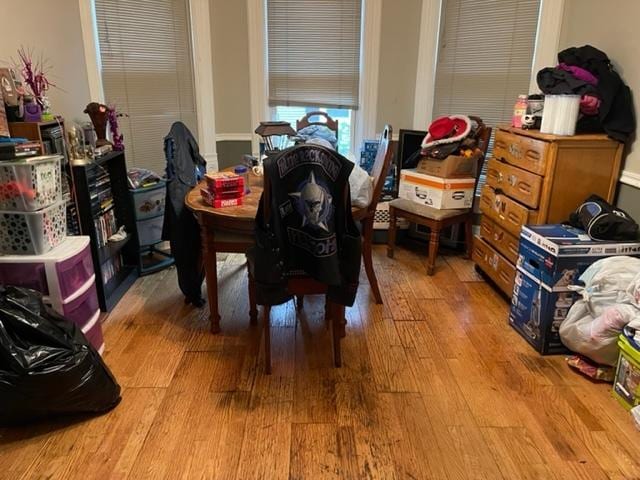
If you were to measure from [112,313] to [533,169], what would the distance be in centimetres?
246

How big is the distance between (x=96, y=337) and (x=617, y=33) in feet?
10.3

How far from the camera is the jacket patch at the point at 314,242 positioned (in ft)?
6.40

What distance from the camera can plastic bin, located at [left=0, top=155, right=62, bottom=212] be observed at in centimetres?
190

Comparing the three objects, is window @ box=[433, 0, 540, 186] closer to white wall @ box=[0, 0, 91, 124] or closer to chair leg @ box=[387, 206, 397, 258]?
chair leg @ box=[387, 206, 397, 258]

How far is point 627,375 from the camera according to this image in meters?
1.93

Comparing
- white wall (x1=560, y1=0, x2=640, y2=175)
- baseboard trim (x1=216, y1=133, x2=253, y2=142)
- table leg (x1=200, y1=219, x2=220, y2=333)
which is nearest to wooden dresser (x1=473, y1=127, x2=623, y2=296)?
white wall (x1=560, y1=0, x2=640, y2=175)

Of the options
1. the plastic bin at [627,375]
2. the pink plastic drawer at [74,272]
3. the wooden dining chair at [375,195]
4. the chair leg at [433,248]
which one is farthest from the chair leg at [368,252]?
the pink plastic drawer at [74,272]

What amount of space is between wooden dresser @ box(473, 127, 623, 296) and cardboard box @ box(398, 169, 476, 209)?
345 millimetres

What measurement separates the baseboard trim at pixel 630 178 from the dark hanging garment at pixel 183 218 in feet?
7.42

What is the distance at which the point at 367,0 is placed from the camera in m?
3.77

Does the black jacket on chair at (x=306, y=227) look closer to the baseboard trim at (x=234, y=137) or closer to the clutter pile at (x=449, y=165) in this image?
the clutter pile at (x=449, y=165)

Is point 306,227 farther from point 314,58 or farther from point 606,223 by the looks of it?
point 314,58

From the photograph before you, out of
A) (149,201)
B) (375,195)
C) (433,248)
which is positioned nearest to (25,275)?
(149,201)

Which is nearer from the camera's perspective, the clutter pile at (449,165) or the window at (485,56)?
the clutter pile at (449,165)
